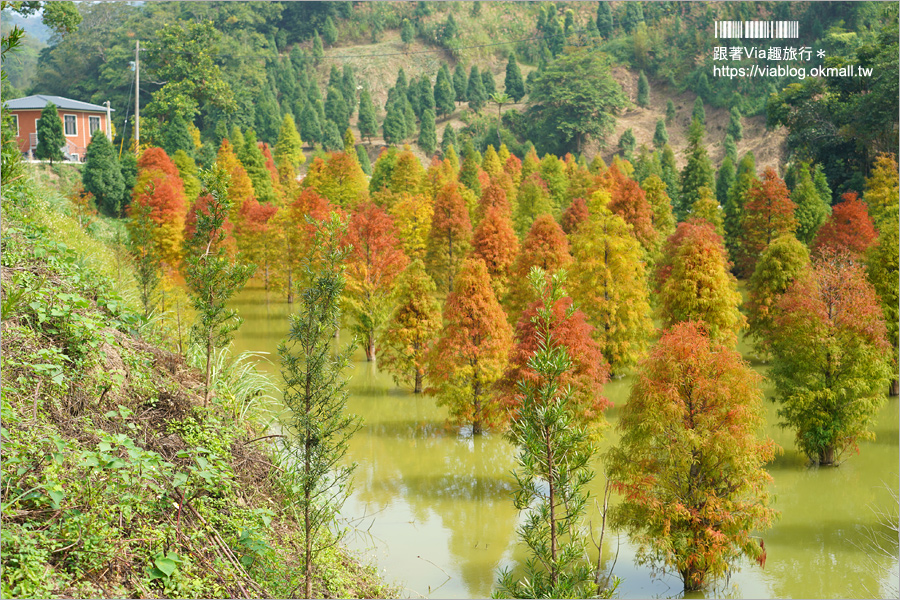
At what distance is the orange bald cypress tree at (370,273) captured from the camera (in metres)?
29.0

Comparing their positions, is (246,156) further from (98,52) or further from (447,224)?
(98,52)

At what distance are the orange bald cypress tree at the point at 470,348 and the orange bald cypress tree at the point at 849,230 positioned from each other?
15588mm

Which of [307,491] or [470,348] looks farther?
[470,348]

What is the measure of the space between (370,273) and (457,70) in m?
63.8

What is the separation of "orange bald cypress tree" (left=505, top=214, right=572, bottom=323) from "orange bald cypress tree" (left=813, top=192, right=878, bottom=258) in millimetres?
10889

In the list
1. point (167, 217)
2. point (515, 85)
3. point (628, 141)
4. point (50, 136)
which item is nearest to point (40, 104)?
point (50, 136)

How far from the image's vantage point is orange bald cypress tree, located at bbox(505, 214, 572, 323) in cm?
2653

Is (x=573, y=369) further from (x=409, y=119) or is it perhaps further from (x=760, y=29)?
(x=760, y=29)

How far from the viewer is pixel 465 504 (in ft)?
60.8

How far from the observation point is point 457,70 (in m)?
88.7

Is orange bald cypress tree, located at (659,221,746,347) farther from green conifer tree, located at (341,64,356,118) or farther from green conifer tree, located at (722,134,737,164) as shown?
green conifer tree, located at (341,64,356,118)

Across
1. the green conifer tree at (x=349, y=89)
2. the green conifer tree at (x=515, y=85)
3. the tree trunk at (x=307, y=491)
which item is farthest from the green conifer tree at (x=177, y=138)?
the tree trunk at (x=307, y=491)

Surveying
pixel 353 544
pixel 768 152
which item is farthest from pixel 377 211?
pixel 768 152

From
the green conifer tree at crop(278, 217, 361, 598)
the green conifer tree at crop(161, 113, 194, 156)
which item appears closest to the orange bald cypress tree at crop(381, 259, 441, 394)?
the green conifer tree at crop(278, 217, 361, 598)
